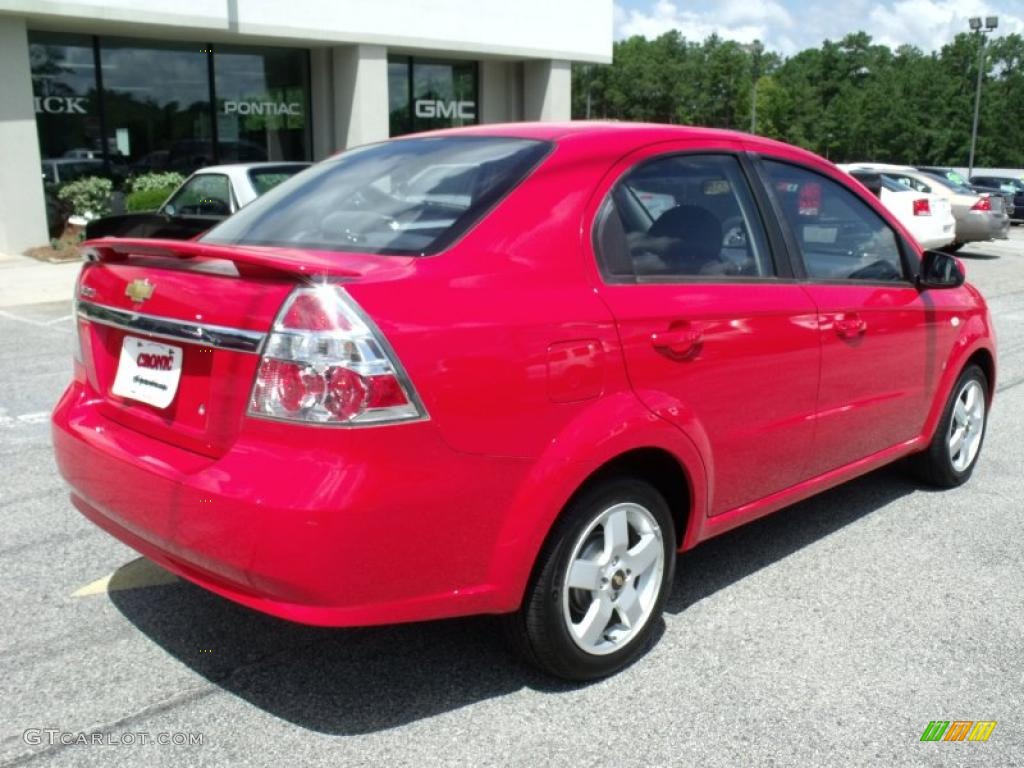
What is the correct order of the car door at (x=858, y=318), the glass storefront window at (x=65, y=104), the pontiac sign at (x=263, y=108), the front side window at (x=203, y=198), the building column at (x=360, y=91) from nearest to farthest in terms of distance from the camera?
the car door at (x=858, y=318) → the front side window at (x=203, y=198) → the glass storefront window at (x=65, y=104) → the building column at (x=360, y=91) → the pontiac sign at (x=263, y=108)

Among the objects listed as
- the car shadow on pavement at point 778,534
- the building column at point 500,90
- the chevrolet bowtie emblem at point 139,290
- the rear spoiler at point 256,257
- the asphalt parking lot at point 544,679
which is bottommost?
the car shadow on pavement at point 778,534

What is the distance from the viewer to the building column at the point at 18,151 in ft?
49.8

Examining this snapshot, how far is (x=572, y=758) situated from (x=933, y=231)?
15.3 meters

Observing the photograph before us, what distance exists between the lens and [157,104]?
739 inches

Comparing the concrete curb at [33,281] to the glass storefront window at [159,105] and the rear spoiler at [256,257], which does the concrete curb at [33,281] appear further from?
the rear spoiler at [256,257]

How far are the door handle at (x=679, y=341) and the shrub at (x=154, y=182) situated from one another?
51.7 feet

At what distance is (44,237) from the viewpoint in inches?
633

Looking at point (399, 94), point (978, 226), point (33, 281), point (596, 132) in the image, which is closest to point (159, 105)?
point (399, 94)

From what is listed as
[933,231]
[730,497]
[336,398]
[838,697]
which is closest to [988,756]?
[838,697]

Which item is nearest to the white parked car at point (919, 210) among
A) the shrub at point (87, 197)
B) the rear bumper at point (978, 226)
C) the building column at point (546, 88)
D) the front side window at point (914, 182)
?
the front side window at point (914, 182)

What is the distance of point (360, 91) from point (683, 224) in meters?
17.4

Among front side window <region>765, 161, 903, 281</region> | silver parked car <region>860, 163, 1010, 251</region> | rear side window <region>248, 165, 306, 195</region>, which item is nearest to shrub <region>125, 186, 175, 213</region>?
rear side window <region>248, 165, 306, 195</region>

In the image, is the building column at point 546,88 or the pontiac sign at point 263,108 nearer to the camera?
the pontiac sign at point 263,108

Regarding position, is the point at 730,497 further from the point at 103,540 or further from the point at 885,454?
the point at 103,540
